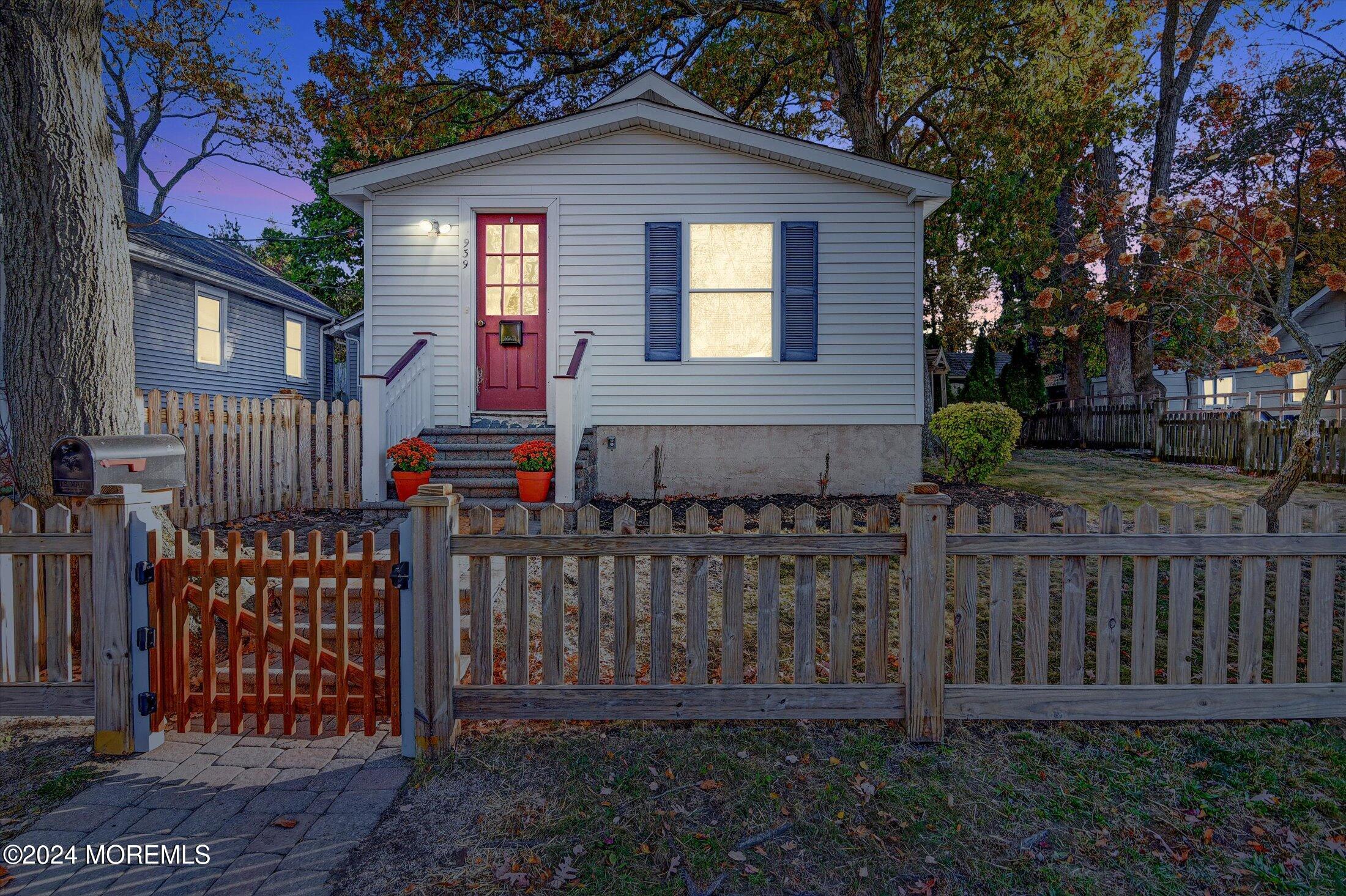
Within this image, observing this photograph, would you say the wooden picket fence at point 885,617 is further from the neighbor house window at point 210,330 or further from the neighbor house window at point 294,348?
the neighbor house window at point 294,348

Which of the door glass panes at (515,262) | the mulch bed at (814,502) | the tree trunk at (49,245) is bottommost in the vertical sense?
the mulch bed at (814,502)

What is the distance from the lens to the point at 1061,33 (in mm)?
11242

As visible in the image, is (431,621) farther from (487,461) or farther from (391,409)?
(391,409)

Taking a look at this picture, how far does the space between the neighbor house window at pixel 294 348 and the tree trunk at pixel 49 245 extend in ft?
53.0

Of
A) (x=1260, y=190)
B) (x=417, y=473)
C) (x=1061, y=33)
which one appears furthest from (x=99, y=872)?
(x=1061, y=33)

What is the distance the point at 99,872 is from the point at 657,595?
6.43ft

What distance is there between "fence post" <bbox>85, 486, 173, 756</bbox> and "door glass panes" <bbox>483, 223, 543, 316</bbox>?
6.44 metres

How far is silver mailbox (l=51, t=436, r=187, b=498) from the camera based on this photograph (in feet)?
10.1

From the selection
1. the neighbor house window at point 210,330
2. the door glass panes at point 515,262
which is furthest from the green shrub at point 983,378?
the neighbor house window at point 210,330

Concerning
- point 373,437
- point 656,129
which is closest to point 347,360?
point 373,437

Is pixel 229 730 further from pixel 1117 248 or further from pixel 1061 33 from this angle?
pixel 1117 248

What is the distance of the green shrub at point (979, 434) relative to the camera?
27.3 feet

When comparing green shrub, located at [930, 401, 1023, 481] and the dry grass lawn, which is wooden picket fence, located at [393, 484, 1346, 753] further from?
green shrub, located at [930, 401, 1023, 481]

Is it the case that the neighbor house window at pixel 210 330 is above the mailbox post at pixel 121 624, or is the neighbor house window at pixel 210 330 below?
above
